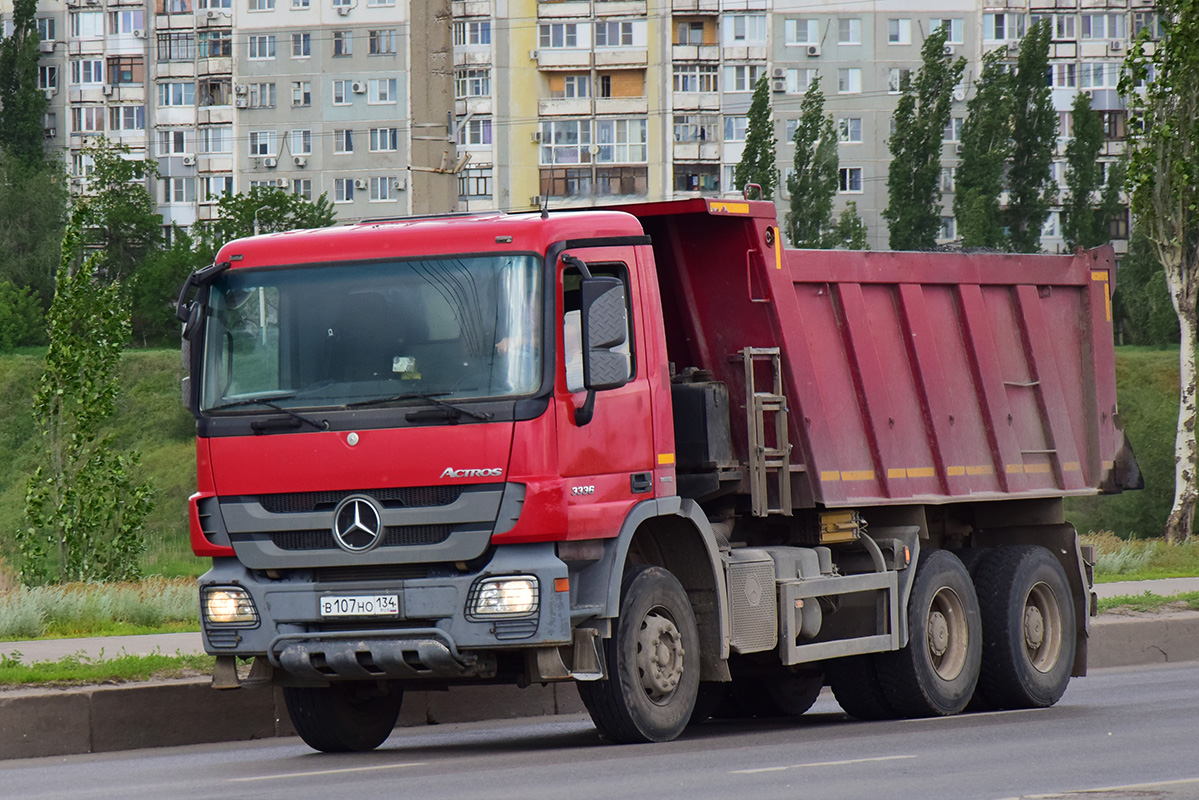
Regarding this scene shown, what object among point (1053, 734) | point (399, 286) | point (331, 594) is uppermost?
point (399, 286)

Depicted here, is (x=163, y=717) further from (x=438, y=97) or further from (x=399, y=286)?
(x=438, y=97)

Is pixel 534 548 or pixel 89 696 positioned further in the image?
pixel 89 696

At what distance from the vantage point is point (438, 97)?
1683cm

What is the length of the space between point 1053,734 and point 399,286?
438 centimetres

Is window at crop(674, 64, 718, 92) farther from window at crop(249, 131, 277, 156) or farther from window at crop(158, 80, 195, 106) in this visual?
window at crop(158, 80, 195, 106)

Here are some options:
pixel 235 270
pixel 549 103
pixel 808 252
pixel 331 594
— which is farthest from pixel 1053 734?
pixel 549 103

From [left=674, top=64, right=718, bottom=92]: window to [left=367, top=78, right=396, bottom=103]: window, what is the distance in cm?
1261

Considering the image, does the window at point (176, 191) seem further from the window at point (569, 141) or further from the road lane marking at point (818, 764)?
the road lane marking at point (818, 764)

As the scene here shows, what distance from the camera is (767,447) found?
36.8ft

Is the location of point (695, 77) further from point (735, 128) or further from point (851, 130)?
point (851, 130)

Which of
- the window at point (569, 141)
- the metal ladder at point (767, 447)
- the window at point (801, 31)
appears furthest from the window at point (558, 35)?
the metal ladder at point (767, 447)

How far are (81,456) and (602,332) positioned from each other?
605 inches

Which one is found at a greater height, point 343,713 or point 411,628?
point 411,628

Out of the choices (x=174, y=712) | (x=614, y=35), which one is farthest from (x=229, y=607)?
(x=614, y=35)
